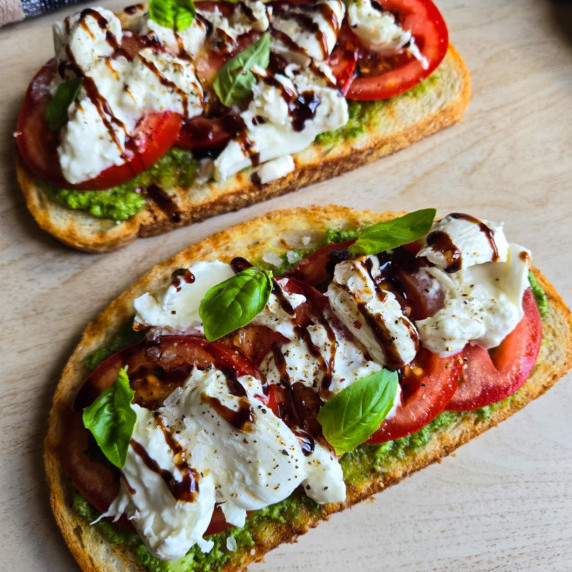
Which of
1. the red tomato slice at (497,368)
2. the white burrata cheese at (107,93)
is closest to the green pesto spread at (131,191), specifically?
the white burrata cheese at (107,93)

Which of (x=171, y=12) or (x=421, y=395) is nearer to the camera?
(x=421, y=395)

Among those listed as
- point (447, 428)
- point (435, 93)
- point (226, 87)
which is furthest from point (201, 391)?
point (435, 93)

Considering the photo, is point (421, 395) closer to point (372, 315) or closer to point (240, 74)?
point (372, 315)

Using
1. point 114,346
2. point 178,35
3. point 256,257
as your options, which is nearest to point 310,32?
point 178,35

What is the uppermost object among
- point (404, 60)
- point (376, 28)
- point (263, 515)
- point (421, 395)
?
point (376, 28)

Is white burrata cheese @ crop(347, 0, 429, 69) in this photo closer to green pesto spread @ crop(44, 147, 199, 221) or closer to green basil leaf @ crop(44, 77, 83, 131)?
green pesto spread @ crop(44, 147, 199, 221)

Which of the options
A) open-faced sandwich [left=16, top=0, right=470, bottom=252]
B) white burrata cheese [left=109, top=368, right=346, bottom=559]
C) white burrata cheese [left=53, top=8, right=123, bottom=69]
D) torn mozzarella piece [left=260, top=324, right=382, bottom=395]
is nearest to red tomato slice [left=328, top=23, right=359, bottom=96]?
open-faced sandwich [left=16, top=0, right=470, bottom=252]
